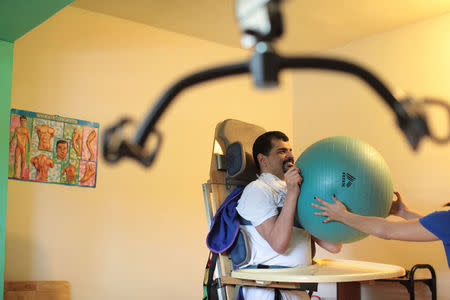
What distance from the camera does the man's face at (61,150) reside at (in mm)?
3621

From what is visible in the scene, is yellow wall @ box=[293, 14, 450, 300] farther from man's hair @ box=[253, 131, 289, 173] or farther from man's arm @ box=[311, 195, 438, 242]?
man's arm @ box=[311, 195, 438, 242]

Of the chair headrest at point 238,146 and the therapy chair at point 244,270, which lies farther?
the chair headrest at point 238,146

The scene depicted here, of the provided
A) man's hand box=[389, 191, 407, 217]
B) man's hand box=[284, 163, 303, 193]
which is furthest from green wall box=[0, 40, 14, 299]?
man's hand box=[389, 191, 407, 217]

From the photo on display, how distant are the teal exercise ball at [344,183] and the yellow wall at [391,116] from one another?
1.70 m

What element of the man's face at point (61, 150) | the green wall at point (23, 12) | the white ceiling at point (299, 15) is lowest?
the man's face at point (61, 150)

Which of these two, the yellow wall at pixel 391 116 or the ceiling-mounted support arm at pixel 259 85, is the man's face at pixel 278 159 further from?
the ceiling-mounted support arm at pixel 259 85

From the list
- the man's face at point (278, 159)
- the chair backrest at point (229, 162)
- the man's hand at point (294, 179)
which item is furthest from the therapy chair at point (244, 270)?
the man's hand at point (294, 179)

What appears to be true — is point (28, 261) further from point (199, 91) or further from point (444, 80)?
point (444, 80)

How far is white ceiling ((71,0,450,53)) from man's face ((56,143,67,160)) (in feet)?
3.70

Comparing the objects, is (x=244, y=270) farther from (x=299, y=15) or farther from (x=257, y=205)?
(x=299, y=15)

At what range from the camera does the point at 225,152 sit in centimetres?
263

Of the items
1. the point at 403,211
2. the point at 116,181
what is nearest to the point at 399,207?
the point at 403,211

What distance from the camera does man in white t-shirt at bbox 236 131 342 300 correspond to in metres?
2.14

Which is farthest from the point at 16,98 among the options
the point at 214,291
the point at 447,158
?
the point at 447,158
